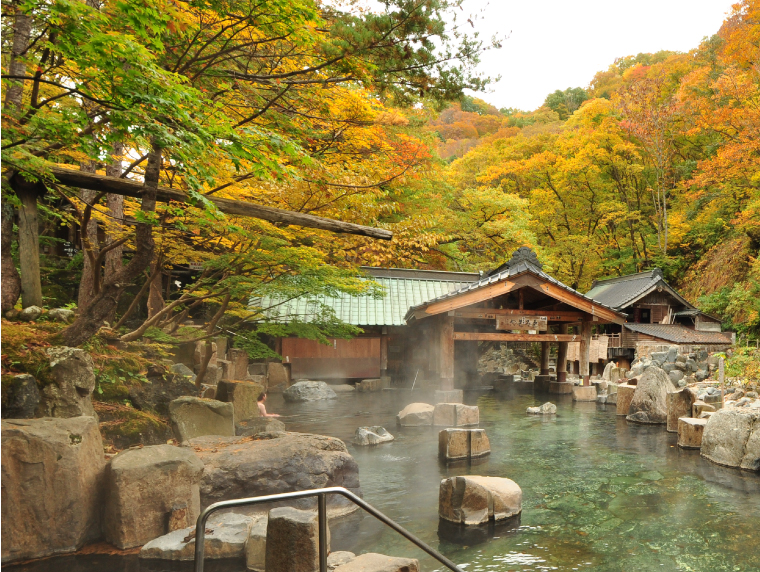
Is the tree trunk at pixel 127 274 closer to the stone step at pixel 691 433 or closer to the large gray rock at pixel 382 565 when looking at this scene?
the large gray rock at pixel 382 565

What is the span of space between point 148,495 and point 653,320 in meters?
26.0

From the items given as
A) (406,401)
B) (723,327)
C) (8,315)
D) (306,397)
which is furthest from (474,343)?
(8,315)

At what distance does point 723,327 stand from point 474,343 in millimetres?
11173

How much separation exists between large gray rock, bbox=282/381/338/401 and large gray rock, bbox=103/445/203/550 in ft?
33.6

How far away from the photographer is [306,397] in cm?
1555

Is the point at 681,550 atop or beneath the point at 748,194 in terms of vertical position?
beneath

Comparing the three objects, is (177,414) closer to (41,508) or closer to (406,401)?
(41,508)

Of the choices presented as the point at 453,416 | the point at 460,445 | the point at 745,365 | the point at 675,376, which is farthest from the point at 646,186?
the point at 460,445

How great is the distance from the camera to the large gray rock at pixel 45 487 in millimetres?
4488

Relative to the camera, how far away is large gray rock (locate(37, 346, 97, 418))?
216 inches

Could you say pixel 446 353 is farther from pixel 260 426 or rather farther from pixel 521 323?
pixel 260 426

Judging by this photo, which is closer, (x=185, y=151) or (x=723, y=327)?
(x=185, y=151)

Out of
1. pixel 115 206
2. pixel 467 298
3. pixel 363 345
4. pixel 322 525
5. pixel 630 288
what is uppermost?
pixel 115 206

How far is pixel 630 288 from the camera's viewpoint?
83.1 ft
